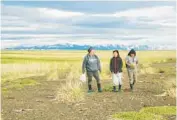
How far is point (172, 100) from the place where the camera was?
68.1 ft

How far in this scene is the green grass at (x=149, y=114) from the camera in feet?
51.0

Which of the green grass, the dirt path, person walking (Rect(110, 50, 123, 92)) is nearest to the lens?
the green grass

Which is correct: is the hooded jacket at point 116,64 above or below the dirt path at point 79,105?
above

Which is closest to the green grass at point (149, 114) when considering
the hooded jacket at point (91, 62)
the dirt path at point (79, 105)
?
the dirt path at point (79, 105)

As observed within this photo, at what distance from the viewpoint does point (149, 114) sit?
16031mm

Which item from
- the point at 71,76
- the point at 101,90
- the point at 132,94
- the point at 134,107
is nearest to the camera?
the point at 134,107

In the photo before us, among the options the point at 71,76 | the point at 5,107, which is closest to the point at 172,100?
the point at 5,107

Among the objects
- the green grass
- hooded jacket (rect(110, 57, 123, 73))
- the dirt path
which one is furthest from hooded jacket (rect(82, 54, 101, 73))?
the green grass

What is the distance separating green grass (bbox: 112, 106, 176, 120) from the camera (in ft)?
51.0

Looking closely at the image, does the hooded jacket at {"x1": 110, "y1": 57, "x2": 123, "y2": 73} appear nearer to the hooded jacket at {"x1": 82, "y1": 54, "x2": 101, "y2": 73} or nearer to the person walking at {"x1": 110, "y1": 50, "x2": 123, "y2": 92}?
the person walking at {"x1": 110, "y1": 50, "x2": 123, "y2": 92}

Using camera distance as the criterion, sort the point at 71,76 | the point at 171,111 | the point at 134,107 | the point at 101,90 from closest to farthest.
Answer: the point at 171,111
the point at 134,107
the point at 101,90
the point at 71,76

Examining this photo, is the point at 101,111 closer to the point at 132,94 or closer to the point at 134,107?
the point at 134,107

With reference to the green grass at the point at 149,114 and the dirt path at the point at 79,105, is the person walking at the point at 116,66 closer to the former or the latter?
the dirt path at the point at 79,105

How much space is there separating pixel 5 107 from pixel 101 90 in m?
7.26
